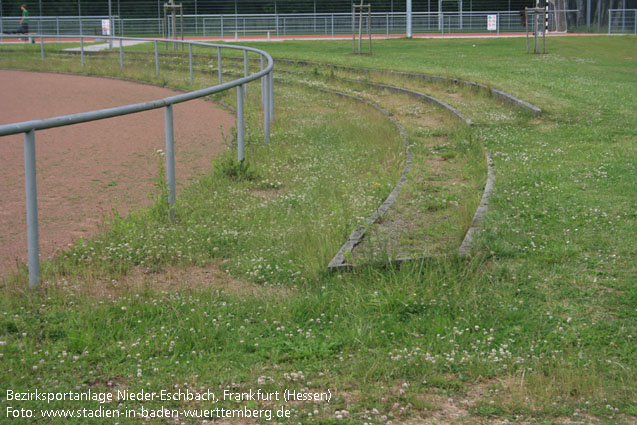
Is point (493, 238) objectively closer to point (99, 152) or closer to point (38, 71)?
point (99, 152)

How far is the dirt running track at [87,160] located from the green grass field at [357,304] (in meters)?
0.56

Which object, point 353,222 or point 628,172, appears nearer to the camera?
point 353,222

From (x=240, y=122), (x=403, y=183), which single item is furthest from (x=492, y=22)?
(x=403, y=183)

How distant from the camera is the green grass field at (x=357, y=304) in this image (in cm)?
→ 391

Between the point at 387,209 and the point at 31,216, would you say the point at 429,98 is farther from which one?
the point at 31,216

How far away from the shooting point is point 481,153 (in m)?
9.91

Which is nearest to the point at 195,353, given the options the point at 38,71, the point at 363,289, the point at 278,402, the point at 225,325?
the point at 225,325

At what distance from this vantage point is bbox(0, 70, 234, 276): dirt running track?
6387mm

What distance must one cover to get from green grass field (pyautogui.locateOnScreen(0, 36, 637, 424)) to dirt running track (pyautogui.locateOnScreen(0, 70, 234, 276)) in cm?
56

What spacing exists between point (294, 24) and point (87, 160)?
41721 millimetres

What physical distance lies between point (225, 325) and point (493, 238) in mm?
2348

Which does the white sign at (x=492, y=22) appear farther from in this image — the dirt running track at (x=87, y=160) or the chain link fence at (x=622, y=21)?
the dirt running track at (x=87, y=160)

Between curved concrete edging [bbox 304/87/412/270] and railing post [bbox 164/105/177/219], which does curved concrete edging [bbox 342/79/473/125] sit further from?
railing post [bbox 164/105/177/219]

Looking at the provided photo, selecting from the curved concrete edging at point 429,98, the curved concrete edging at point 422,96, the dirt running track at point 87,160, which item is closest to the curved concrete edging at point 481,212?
the dirt running track at point 87,160
